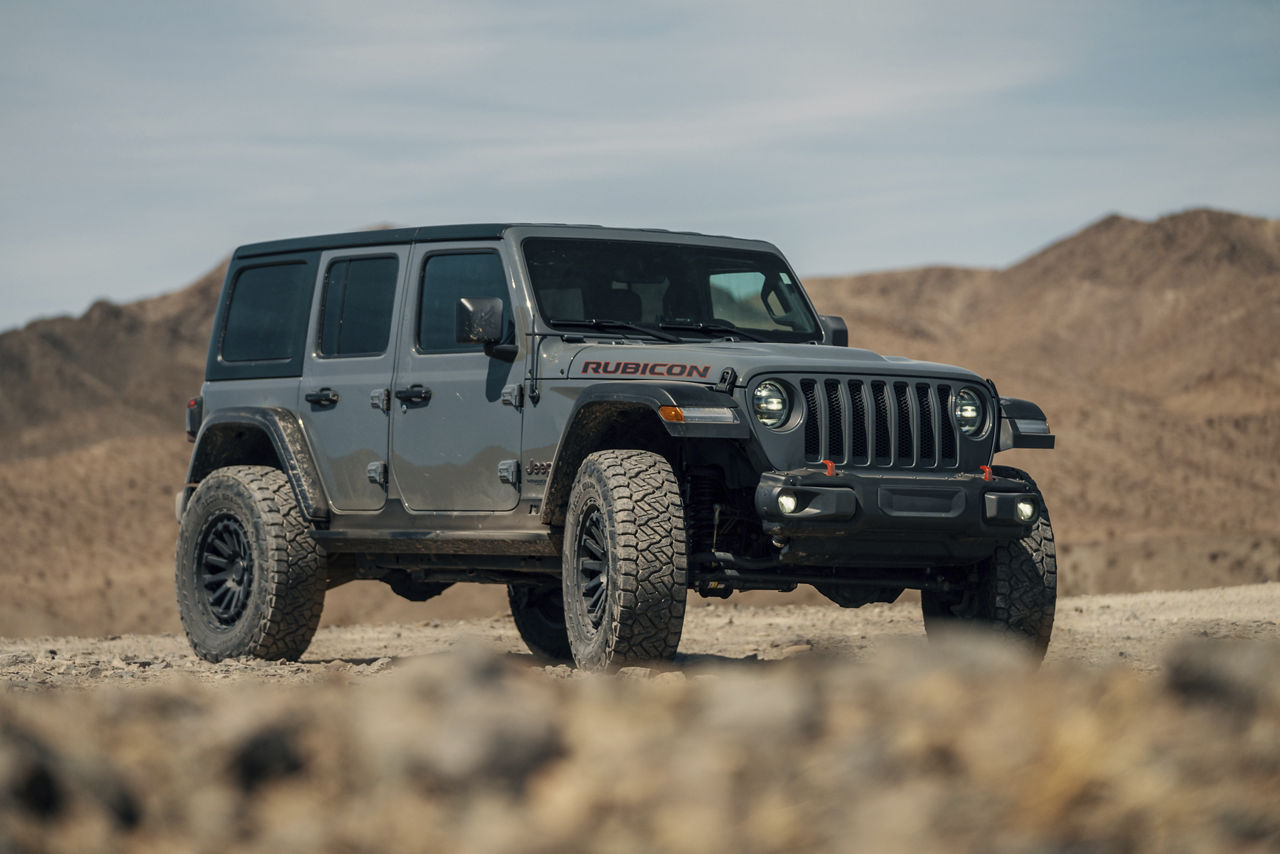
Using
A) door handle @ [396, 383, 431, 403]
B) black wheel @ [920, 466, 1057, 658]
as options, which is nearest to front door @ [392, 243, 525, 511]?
door handle @ [396, 383, 431, 403]

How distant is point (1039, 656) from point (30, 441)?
49.3 metres

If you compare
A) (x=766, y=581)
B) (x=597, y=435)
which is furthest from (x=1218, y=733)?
(x=597, y=435)

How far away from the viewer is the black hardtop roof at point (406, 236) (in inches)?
311

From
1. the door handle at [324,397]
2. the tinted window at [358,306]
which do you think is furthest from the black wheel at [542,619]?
the tinted window at [358,306]

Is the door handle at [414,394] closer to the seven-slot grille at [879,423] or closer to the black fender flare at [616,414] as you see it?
the black fender flare at [616,414]

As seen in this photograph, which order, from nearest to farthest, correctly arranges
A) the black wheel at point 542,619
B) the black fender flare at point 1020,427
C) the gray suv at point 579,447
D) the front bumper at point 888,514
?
the front bumper at point 888,514 → the gray suv at point 579,447 → the black fender flare at point 1020,427 → the black wheel at point 542,619

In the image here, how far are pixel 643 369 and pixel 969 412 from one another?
4.84ft

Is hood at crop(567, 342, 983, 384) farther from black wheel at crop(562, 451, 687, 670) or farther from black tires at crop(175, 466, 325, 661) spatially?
black tires at crop(175, 466, 325, 661)

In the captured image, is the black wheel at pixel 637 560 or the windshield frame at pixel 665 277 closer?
the black wheel at pixel 637 560

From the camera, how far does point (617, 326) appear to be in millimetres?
7559

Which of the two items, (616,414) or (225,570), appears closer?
(616,414)

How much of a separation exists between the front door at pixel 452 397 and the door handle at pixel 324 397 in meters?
0.53

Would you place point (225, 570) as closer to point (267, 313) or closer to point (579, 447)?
point (267, 313)

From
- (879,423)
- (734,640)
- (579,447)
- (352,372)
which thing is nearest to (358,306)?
(352,372)
